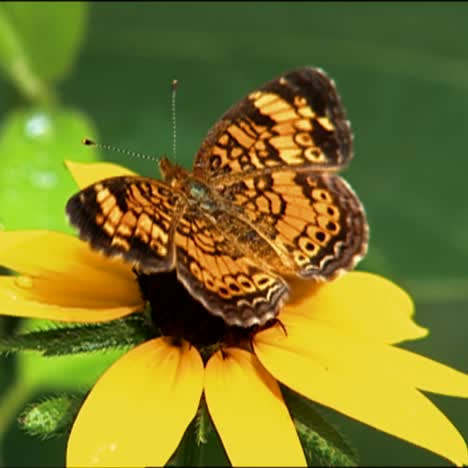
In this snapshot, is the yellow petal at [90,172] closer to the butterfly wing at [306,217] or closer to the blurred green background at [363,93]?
the butterfly wing at [306,217]

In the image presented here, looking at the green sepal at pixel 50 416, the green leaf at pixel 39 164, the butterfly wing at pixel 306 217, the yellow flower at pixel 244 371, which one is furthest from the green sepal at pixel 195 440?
the green leaf at pixel 39 164

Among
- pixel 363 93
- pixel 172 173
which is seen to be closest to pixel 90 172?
pixel 172 173

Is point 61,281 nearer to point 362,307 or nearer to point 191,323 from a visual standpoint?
point 191,323

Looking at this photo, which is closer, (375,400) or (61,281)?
(375,400)

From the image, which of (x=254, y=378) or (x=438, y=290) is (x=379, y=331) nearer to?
(x=254, y=378)

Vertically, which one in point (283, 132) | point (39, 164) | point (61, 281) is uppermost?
point (283, 132)

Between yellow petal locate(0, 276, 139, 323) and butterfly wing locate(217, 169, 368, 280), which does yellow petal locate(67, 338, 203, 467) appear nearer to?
yellow petal locate(0, 276, 139, 323)

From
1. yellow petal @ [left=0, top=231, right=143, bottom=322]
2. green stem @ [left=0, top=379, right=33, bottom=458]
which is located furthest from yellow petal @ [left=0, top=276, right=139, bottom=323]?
green stem @ [left=0, top=379, right=33, bottom=458]

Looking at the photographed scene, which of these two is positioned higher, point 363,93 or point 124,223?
point 124,223
